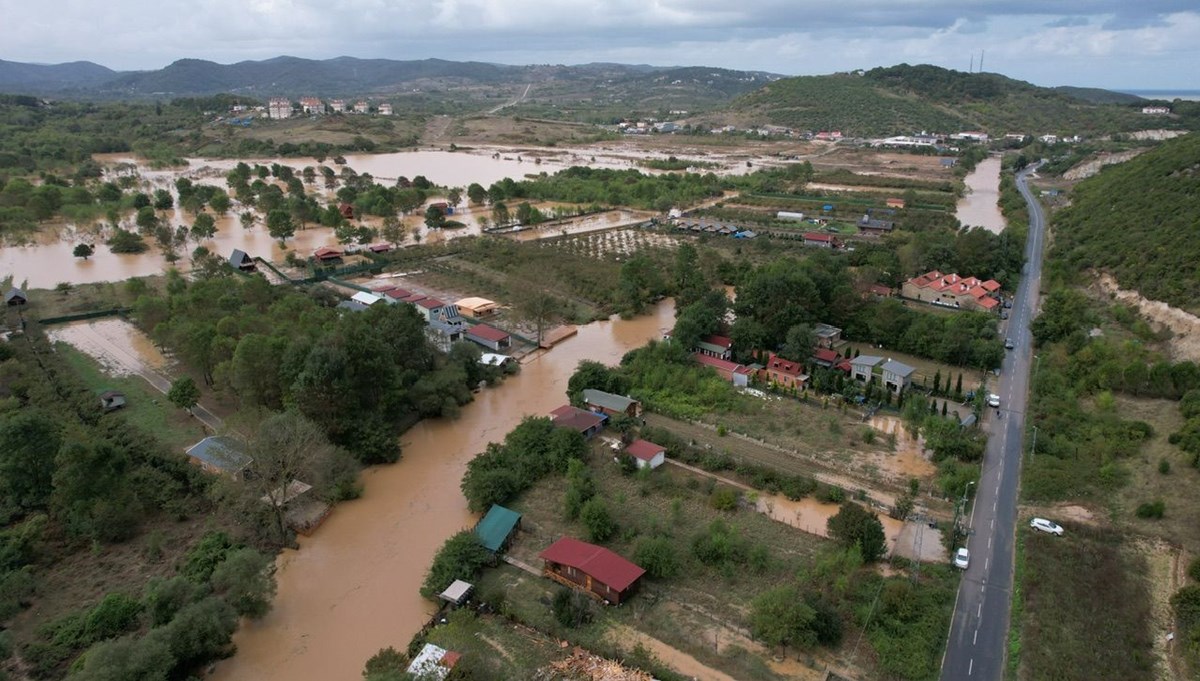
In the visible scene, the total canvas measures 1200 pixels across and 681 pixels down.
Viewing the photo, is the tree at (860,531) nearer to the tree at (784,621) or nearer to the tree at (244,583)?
the tree at (784,621)

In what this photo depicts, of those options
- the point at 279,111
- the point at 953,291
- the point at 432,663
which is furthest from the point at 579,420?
the point at 279,111

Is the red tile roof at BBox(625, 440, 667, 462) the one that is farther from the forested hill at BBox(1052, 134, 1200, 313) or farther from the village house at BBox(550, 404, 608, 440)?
the forested hill at BBox(1052, 134, 1200, 313)

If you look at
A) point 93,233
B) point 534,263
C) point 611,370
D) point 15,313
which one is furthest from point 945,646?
point 93,233

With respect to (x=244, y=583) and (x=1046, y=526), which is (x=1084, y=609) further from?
(x=244, y=583)

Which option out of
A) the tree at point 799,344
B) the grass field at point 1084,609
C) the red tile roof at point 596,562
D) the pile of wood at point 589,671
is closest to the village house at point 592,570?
the red tile roof at point 596,562

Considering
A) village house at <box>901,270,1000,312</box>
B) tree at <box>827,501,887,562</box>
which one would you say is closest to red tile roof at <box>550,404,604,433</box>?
tree at <box>827,501,887,562</box>

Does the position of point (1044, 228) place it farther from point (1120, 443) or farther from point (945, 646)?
point (945, 646)
